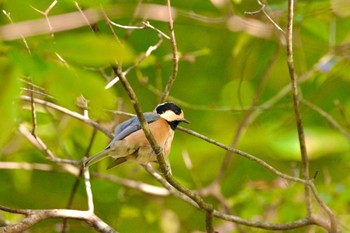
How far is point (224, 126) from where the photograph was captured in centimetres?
560

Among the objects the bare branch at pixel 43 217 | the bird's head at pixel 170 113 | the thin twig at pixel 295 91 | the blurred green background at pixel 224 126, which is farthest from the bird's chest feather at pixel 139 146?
the thin twig at pixel 295 91

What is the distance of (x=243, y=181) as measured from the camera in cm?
554

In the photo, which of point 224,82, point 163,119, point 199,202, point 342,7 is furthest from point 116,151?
point 224,82

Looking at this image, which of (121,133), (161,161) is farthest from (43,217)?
(121,133)

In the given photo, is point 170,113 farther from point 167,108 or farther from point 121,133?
point 121,133

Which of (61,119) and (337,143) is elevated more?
(337,143)

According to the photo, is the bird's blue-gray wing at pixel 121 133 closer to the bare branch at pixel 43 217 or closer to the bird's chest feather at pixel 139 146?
the bird's chest feather at pixel 139 146

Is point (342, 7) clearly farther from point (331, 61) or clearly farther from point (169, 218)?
point (169, 218)

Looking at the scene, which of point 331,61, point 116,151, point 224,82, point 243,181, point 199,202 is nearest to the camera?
point 199,202

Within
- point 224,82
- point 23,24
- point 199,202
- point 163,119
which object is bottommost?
point 23,24

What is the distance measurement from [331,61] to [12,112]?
12.9 feet

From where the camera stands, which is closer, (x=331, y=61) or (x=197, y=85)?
(x=331, y=61)

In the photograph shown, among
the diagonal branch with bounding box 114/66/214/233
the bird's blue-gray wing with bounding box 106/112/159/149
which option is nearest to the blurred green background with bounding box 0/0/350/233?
the bird's blue-gray wing with bounding box 106/112/159/149

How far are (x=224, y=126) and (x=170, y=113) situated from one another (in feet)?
7.41
